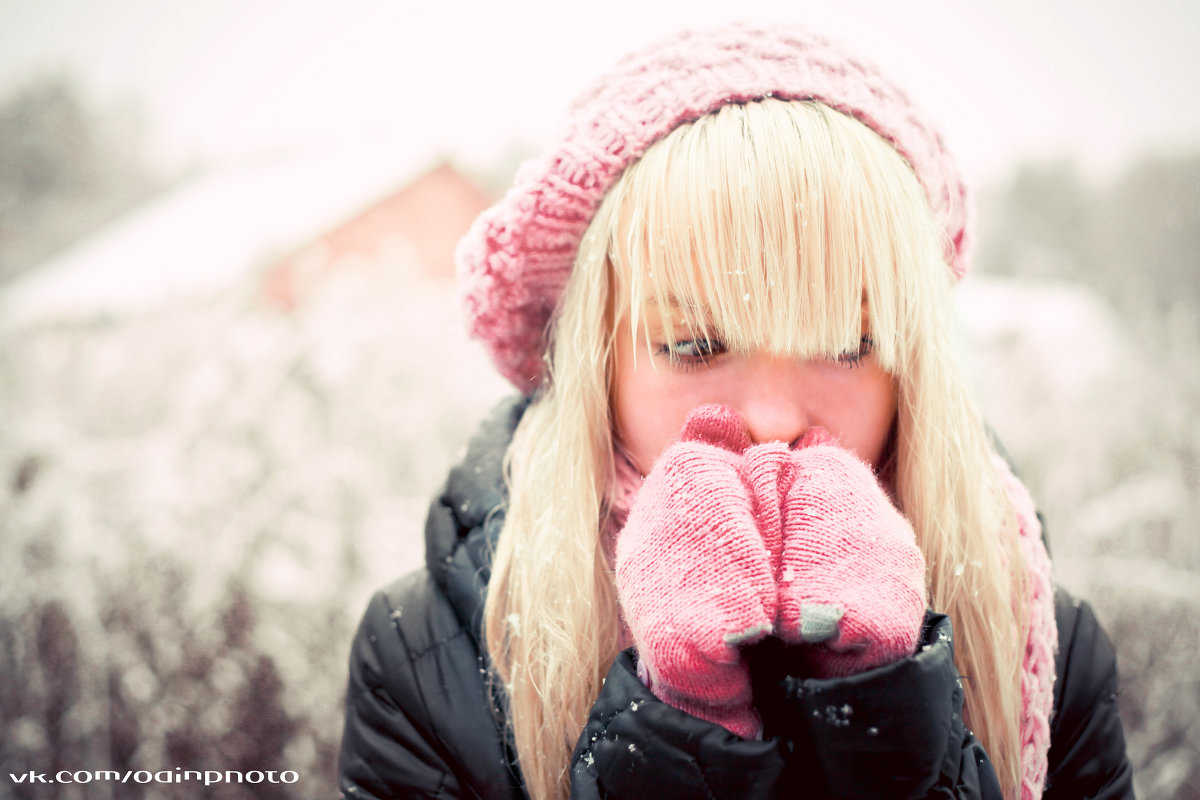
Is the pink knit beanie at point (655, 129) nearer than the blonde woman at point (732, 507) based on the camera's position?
No

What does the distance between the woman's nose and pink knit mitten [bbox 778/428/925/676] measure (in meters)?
0.08

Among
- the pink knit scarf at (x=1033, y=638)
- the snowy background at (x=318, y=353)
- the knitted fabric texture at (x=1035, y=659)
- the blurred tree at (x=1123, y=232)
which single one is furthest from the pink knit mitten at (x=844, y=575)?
the blurred tree at (x=1123, y=232)

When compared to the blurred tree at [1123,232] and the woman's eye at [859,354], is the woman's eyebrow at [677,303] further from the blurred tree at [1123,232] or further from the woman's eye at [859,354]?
the blurred tree at [1123,232]

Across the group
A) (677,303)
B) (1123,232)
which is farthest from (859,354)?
(1123,232)

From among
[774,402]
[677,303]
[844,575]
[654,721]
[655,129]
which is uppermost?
[655,129]

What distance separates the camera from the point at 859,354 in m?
0.94

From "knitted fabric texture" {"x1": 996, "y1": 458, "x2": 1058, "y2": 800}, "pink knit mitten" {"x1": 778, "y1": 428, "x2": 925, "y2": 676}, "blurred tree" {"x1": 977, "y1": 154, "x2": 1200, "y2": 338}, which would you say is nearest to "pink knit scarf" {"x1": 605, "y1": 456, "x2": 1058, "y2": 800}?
"knitted fabric texture" {"x1": 996, "y1": 458, "x2": 1058, "y2": 800}

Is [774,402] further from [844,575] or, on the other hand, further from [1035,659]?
[1035,659]

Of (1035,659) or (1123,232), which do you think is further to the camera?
(1123,232)

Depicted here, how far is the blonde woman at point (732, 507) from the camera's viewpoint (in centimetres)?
71

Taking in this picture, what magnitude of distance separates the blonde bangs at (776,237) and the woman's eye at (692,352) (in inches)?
0.7

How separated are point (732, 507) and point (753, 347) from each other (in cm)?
26

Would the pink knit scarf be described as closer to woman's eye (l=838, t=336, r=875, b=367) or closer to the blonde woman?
the blonde woman

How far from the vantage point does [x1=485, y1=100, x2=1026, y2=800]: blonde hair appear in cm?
88
